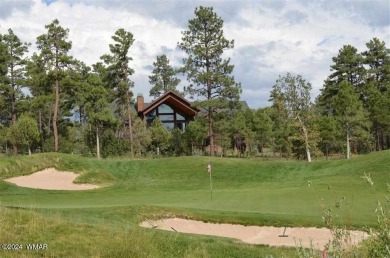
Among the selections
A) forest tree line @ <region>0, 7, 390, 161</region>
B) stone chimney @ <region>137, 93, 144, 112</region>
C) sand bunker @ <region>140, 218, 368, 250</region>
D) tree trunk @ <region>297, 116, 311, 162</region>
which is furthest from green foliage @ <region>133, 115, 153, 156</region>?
sand bunker @ <region>140, 218, 368, 250</region>

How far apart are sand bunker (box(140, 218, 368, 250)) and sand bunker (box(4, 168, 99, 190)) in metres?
17.2

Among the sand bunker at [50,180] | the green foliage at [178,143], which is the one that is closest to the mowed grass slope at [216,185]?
the sand bunker at [50,180]

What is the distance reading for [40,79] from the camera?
53000 mm

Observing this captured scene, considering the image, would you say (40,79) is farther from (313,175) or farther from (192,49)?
(313,175)

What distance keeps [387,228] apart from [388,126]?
5402 cm

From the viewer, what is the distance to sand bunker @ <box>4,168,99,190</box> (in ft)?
108

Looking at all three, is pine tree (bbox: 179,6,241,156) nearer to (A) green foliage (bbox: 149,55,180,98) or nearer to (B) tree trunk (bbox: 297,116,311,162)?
(B) tree trunk (bbox: 297,116,311,162)

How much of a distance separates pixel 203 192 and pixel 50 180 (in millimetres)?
12753

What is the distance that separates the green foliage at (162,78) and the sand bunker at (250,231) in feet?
273

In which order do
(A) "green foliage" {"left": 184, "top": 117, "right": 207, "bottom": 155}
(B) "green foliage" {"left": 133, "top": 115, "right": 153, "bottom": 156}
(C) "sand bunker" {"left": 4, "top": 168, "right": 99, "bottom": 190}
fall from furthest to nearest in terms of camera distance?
(B) "green foliage" {"left": 133, "top": 115, "right": 153, "bottom": 156}, (A) "green foliage" {"left": 184, "top": 117, "right": 207, "bottom": 155}, (C) "sand bunker" {"left": 4, "top": 168, "right": 99, "bottom": 190}

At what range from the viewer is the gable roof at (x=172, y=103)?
216 feet

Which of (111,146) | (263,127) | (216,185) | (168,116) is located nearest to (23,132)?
(111,146)

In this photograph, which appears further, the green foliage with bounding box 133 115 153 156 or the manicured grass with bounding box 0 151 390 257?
the green foliage with bounding box 133 115 153 156

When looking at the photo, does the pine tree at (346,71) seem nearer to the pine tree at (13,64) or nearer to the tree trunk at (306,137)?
the tree trunk at (306,137)
